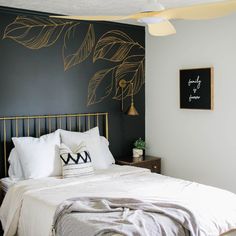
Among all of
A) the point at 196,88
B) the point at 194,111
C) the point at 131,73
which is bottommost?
the point at 194,111

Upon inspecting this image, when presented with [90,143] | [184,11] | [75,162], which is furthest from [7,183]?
[184,11]

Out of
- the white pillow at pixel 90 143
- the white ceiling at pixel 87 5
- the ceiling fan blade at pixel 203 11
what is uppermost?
the white ceiling at pixel 87 5

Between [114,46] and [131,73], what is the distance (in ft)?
1.55

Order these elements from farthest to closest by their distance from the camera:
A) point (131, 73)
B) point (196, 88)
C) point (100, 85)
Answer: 1. point (131, 73)
2. point (100, 85)
3. point (196, 88)

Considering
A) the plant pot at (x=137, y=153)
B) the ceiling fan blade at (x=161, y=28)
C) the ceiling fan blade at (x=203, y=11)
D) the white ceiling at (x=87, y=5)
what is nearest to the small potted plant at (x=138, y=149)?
the plant pot at (x=137, y=153)

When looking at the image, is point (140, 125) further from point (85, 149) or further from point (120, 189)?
point (120, 189)

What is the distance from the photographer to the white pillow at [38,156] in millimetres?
3779

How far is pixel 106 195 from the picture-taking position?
3152 mm

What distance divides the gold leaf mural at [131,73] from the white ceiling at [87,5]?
969mm

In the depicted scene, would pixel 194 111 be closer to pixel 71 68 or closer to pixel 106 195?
pixel 71 68

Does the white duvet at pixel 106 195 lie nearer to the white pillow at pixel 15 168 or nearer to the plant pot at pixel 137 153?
the white pillow at pixel 15 168

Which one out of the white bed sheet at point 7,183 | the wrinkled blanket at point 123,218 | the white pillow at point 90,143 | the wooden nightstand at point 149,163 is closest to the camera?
the wrinkled blanket at point 123,218

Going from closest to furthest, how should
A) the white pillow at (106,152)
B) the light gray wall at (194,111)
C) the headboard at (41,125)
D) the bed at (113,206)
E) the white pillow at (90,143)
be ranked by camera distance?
1. the bed at (113,206)
2. the headboard at (41,125)
3. the white pillow at (90,143)
4. the light gray wall at (194,111)
5. the white pillow at (106,152)

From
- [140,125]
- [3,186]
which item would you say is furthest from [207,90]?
[3,186]
